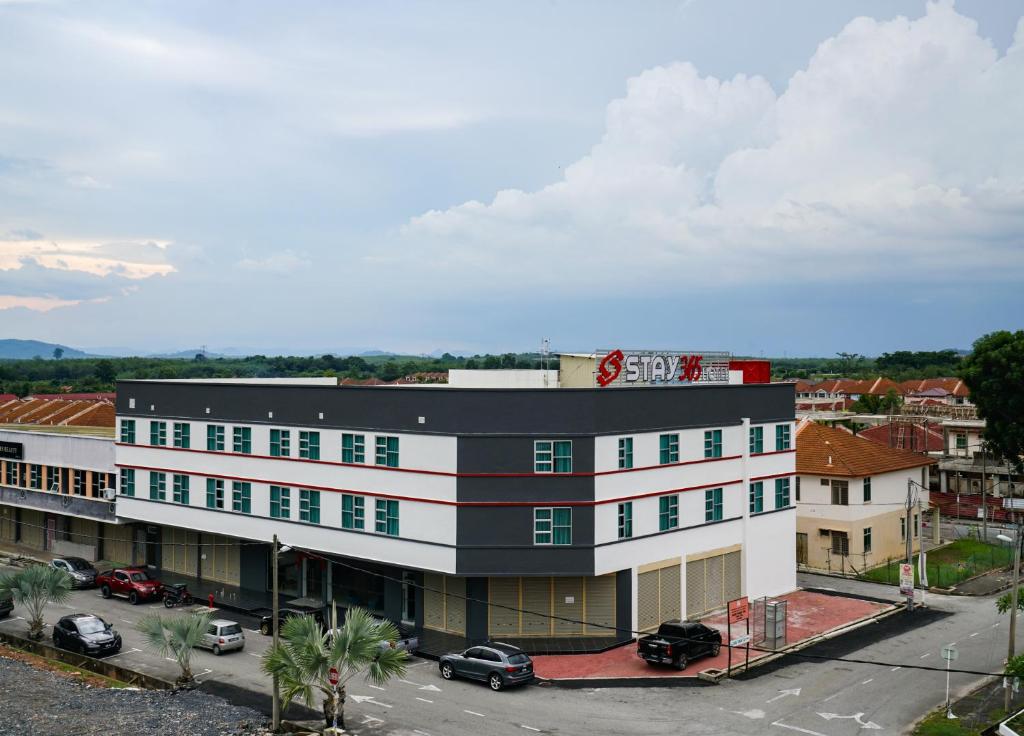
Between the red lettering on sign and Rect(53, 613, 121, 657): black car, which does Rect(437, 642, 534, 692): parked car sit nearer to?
the red lettering on sign

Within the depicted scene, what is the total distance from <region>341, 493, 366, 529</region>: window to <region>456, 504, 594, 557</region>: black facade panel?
589 centimetres

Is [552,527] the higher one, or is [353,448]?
[353,448]

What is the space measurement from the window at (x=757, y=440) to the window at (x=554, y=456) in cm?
1290

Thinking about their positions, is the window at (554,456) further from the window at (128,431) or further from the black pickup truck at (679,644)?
the window at (128,431)

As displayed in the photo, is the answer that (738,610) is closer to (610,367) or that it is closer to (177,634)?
(610,367)

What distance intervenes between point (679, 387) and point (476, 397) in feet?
34.6

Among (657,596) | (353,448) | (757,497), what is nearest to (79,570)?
(353,448)

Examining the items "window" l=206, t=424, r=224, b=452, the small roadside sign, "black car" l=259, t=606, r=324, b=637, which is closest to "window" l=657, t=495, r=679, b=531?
the small roadside sign

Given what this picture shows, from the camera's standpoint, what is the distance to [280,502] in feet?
155

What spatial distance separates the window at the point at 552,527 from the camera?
1613 inches

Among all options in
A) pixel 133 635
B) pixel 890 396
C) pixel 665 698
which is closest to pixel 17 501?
pixel 133 635

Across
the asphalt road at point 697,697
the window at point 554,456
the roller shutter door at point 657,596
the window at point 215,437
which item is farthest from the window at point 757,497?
the window at point 215,437

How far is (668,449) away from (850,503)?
1882 centimetres

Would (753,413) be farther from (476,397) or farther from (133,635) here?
(133,635)
